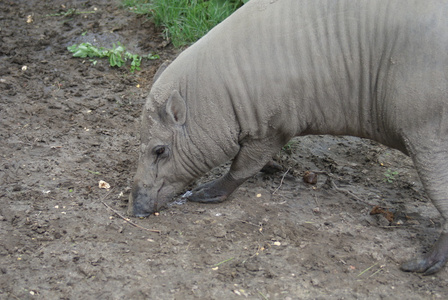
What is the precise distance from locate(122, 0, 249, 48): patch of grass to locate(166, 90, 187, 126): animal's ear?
2.77 m

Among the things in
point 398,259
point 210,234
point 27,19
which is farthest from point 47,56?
point 398,259

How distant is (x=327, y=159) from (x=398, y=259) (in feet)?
5.35

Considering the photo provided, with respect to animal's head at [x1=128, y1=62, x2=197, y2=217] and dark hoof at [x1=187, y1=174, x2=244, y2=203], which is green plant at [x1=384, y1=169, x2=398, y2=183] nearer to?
dark hoof at [x1=187, y1=174, x2=244, y2=203]

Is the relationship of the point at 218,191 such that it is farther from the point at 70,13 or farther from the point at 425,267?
the point at 70,13

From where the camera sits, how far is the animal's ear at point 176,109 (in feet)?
13.2

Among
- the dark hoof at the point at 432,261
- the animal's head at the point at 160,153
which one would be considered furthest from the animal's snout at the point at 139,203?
the dark hoof at the point at 432,261

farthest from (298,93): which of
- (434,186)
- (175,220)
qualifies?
(175,220)

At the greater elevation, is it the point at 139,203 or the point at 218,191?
the point at 139,203

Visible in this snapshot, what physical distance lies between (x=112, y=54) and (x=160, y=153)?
2.80m

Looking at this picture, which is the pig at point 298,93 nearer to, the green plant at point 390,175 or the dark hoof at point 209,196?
the dark hoof at point 209,196

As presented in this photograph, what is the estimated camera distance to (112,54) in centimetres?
663

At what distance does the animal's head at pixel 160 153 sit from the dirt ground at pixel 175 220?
0.15 metres

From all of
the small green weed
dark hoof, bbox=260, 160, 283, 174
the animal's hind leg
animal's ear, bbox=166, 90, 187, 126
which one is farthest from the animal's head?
the small green weed

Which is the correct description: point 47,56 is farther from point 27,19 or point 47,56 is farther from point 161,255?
point 161,255
